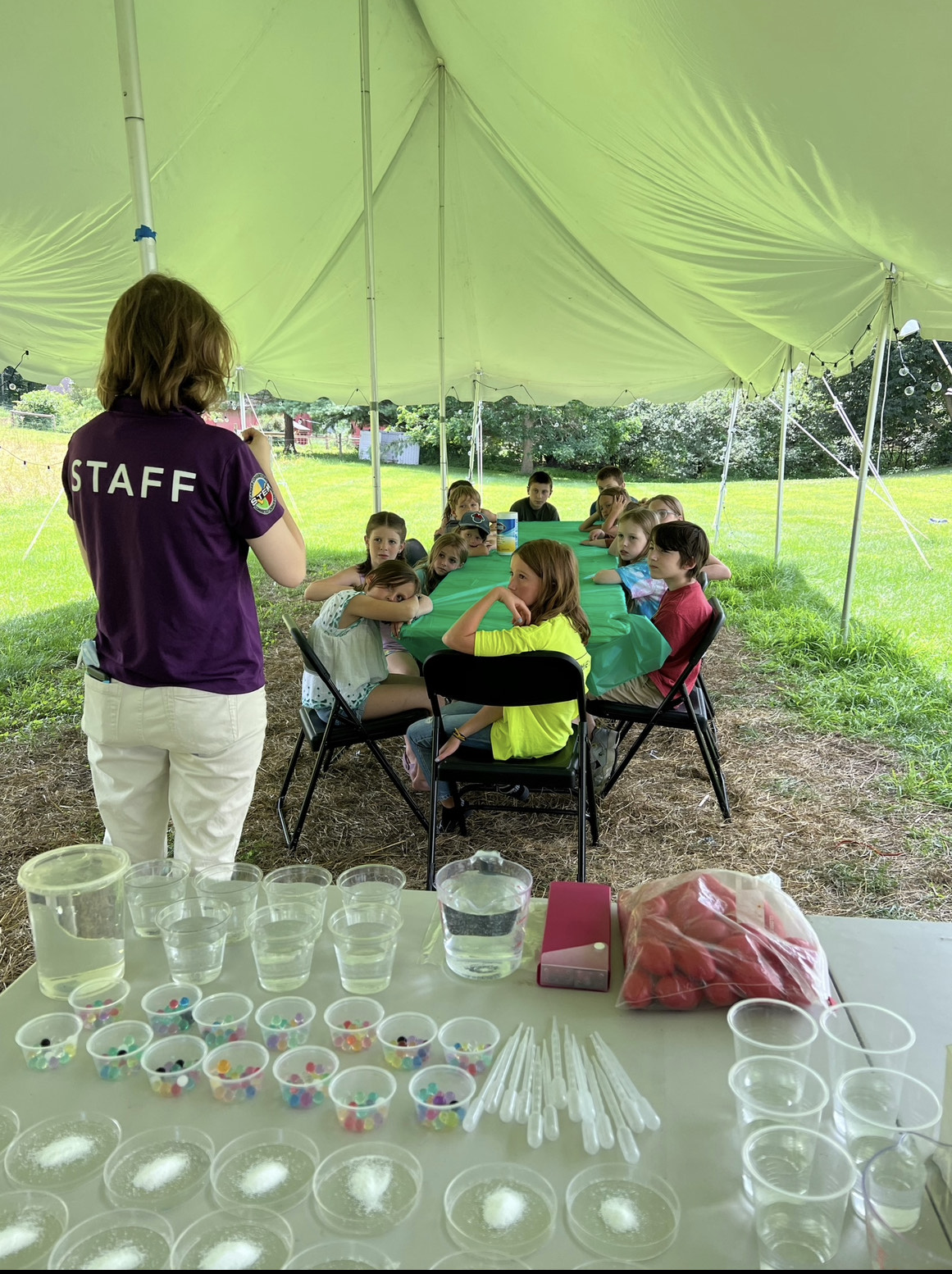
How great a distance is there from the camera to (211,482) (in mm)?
1676

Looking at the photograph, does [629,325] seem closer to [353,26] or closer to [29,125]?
[353,26]

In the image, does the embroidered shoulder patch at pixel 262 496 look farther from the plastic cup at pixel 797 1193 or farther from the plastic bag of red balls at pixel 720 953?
the plastic cup at pixel 797 1193

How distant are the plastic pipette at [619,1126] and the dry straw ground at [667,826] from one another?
1.92 metres

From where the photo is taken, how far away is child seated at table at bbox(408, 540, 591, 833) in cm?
274

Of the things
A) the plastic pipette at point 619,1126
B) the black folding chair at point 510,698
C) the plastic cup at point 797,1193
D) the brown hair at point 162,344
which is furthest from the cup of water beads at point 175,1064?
the black folding chair at point 510,698

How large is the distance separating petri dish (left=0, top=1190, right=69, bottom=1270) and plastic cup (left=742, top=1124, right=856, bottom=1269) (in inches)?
25.3

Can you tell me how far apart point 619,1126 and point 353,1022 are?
0.35m

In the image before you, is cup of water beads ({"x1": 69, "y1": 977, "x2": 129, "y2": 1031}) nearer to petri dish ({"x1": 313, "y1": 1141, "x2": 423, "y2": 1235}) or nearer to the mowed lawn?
petri dish ({"x1": 313, "y1": 1141, "x2": 423, "y2": 1235})

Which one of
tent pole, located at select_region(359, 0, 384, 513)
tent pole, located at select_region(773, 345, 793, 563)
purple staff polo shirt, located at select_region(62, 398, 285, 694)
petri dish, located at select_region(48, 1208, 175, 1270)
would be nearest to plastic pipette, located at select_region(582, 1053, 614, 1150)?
petri dish, located at select_region(48, 1208, 175, 1270)

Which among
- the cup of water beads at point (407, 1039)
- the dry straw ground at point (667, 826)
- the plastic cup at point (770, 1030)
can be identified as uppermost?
the plastic cup at point (770, 1030)

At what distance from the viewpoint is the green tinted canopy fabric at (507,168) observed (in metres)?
2.51

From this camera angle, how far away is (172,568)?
172 centimetres

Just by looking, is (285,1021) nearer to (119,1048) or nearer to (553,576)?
(119,1048)

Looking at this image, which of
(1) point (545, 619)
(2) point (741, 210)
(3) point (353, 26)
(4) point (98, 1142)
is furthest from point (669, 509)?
(4) point (98, 1142)
